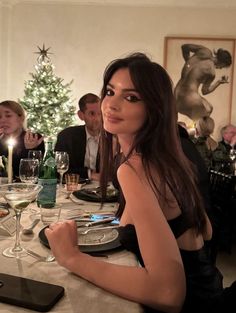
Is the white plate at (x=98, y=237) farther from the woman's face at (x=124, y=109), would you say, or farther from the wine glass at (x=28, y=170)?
the wine glass at (x=28, y=170)

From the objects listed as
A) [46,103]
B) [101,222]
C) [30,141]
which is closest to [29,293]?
[101,222]

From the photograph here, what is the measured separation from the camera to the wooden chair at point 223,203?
2.98 m

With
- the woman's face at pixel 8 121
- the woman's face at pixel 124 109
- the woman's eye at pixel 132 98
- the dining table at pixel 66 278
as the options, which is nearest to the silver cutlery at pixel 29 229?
the dining table at pixel 66 278

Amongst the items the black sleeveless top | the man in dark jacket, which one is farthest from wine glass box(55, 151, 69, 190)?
the man in dark jacket

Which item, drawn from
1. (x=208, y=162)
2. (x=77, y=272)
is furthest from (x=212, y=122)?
(x=77, y=272)

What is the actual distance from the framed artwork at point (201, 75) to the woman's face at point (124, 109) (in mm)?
4471

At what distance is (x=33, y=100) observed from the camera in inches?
208

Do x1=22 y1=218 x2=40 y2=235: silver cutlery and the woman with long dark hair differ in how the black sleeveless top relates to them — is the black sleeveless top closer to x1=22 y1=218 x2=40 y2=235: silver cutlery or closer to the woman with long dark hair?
the woman with long dark hair

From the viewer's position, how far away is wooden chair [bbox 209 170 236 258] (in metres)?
2.98

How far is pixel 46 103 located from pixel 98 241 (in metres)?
4.23

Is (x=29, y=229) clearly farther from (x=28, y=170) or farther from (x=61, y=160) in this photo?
(x=61, y=160)

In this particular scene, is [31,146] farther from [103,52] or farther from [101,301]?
[103,52]

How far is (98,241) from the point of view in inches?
50.2

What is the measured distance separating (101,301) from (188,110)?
16.4 feet
